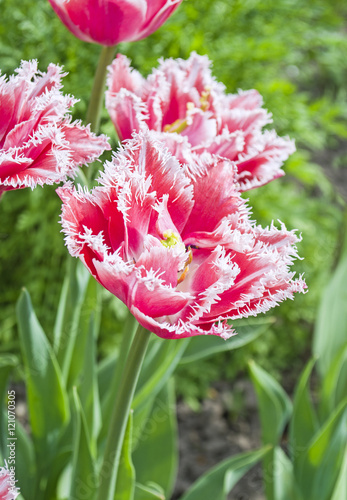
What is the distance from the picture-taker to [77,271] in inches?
33.7

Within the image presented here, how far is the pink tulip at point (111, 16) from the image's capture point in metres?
0.68

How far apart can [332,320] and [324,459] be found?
0.42m

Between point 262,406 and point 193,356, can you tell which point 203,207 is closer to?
point 193,356

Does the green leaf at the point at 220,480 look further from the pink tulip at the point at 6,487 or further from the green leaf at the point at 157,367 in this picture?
the pink tulip at the point at 6,487

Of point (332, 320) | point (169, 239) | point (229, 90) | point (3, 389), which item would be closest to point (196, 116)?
point (169, 239)

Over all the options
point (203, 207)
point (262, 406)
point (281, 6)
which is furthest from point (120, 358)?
point (281, 6)

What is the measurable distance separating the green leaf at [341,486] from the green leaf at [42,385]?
1.43 ft

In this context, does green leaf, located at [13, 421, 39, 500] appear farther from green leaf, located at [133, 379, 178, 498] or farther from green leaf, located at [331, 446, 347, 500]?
green leaf, located at [331, 446, 347, 500]

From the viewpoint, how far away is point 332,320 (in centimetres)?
157

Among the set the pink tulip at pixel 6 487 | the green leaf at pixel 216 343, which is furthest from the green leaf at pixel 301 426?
the pink tulip at pixel 6 487

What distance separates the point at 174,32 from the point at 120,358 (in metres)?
1.09

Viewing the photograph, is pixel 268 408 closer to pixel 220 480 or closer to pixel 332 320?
pixel 220 480

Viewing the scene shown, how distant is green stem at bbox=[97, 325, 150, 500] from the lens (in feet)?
1.90

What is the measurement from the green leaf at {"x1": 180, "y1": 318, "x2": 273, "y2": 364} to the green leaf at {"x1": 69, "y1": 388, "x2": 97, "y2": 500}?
0.32 metres
